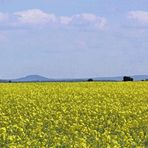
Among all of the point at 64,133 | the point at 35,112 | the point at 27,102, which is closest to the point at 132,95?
the point at 27,102

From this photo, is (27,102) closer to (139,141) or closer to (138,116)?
(138,116)

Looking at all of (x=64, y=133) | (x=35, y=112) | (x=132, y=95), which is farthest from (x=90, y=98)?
(x=64, y=133)

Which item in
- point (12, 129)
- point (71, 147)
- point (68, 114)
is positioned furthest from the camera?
point (68, 114)

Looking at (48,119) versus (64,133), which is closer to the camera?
(64,133)

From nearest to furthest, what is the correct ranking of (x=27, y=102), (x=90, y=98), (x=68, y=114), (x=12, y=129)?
(x=12, y=129), (x=68, y=114), (x=27, y=102), (x=90, y=98)

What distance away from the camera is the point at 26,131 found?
13.0 meters

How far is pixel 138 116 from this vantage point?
15727 mm

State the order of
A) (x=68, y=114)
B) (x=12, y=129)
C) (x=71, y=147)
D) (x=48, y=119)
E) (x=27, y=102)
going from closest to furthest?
1. (x=71, y=147)
2. (x=12, y=129)
3. (x=48, y=119)
4. (x=68, y=114)
5. (x=27, y=102)

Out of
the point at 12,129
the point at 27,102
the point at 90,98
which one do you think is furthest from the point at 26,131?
the point at 90,98

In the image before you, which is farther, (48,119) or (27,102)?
(27,102)

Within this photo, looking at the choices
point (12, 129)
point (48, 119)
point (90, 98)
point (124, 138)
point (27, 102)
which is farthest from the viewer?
point (90, 98)

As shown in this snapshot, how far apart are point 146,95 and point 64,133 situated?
1140 centimetres

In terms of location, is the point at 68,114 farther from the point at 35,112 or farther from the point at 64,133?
the point at 64,133

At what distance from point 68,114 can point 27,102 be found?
4.38 m
